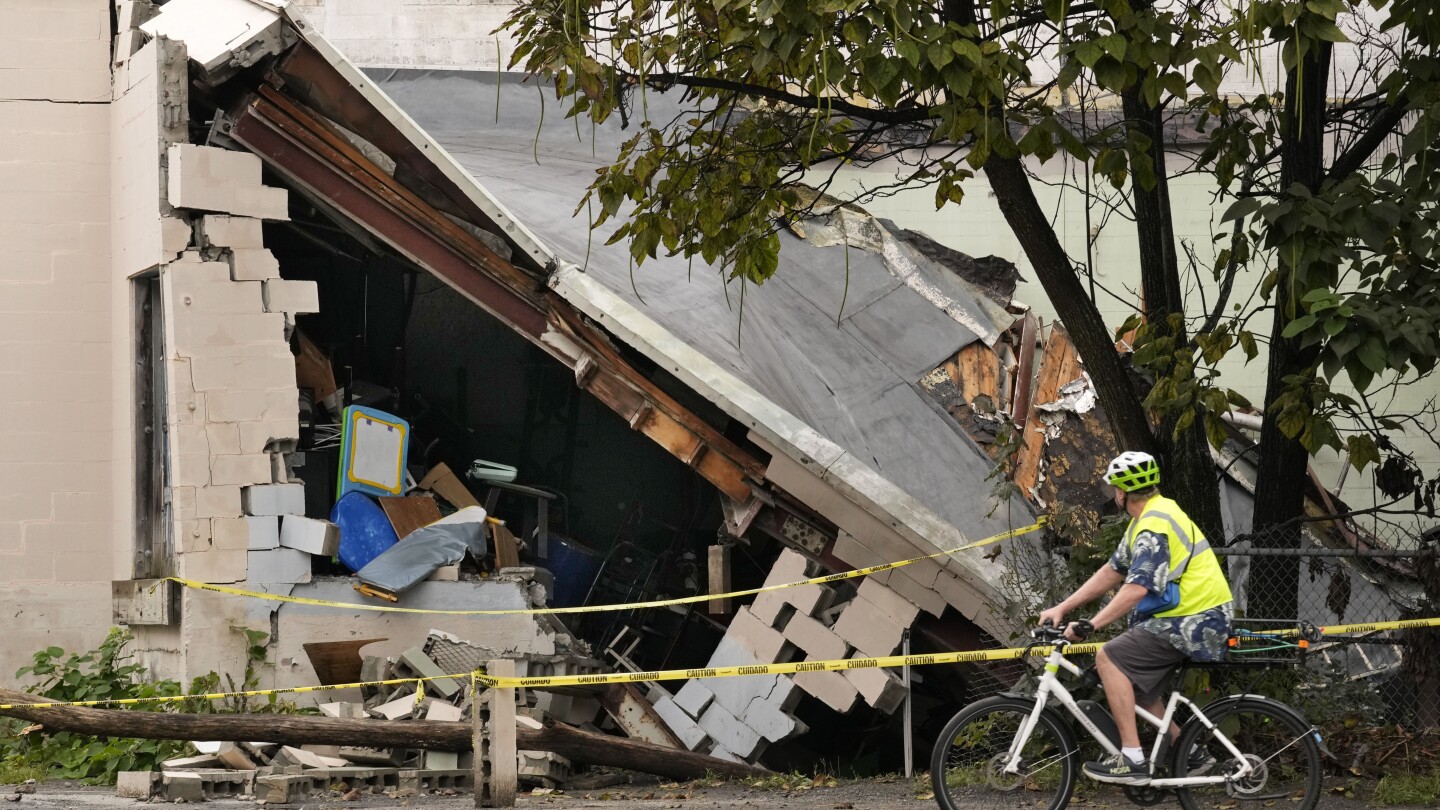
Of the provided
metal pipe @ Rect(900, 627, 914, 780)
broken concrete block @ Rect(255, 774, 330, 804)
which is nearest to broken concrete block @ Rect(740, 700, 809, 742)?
metal pipe @ Rect(900, 627, 914, 780)

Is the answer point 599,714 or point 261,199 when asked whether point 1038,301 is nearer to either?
point 599,714

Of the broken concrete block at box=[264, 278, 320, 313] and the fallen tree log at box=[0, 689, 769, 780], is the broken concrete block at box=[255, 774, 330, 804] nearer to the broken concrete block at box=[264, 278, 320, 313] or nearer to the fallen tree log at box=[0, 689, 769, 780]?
the fallen tree log at box=[0, 689, 769, 780]

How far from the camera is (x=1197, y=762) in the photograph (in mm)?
5961

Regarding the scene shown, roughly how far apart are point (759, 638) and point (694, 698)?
0.66m

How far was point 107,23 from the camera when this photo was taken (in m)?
11.4

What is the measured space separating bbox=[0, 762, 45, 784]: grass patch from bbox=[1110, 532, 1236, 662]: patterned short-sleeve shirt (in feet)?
23.1

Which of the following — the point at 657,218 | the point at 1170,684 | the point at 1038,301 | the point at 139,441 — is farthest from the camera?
the point at 1038,301

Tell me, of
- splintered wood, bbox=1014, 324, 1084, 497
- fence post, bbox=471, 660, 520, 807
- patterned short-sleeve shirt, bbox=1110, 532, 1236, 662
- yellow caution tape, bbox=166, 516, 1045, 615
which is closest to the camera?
patterned short-sleeve shirt, bbox=1110, 532, 1236, 662

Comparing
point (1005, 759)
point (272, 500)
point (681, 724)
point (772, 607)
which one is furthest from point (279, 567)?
point (1005, 759)

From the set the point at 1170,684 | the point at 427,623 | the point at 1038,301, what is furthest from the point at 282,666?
the point at 1038,301

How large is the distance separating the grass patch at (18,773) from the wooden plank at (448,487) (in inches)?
139

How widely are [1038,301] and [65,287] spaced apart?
979cm

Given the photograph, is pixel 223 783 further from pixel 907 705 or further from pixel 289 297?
pixel 907 705

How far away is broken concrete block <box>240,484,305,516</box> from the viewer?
33.1 feet
